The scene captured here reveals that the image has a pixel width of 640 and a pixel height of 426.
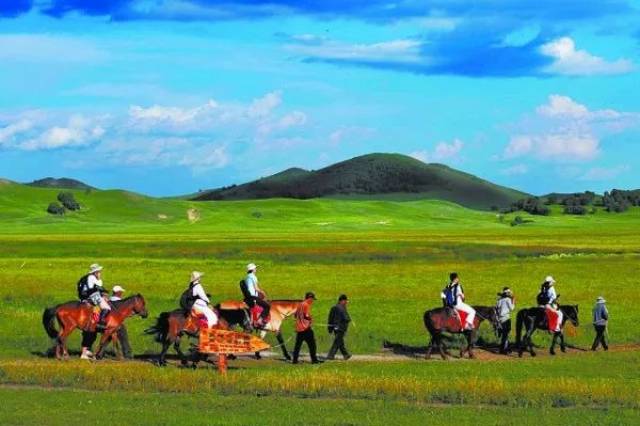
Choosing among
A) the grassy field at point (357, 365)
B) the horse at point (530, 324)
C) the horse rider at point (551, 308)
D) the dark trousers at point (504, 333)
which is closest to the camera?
→ the grassy field at point (357, 365)

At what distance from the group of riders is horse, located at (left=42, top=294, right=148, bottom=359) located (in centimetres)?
20

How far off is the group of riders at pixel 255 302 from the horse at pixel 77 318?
198 millimetres

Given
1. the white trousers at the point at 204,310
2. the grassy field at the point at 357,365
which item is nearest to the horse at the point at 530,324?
the grassy field at the point at 357,365

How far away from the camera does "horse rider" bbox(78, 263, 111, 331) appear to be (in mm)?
28359

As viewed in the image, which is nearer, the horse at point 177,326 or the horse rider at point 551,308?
the horse at point 177,326

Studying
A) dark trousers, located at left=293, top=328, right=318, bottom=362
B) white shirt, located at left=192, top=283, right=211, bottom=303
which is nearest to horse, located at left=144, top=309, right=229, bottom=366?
white shirt, located at left=192, top=283, right=211, bottom=303

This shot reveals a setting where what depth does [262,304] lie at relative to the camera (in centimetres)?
3000

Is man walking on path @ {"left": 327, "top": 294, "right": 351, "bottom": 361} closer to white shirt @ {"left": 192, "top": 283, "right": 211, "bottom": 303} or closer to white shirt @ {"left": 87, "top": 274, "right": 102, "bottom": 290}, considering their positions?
white shirt @ {"left": 192, "top": 283, "right": 211, "bottom": 303}

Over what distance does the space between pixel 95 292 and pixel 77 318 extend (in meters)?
0.88

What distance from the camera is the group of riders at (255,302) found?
27078 mm

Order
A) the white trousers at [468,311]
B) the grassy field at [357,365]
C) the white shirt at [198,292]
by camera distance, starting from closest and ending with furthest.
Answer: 1. the grassy field at [357,365]
2. the white shirt at [198,292]
3. the white trousers at [468,311]

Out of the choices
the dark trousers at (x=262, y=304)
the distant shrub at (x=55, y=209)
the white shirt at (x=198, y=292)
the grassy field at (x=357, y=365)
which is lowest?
the grassy field at (x=357, y=365)

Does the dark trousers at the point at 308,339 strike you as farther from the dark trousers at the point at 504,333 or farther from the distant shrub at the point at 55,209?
the distant shrub at the point at 55,209

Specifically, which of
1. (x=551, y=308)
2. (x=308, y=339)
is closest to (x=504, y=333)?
(x=551, y=308)
